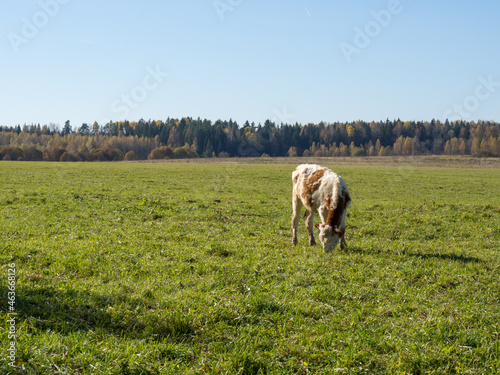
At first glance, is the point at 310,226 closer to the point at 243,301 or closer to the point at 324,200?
the point at 324,200

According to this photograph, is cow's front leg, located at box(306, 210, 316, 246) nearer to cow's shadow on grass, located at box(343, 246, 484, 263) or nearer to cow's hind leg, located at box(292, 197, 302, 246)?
cow's hind leg, located at box(292, 197, 302, 246)

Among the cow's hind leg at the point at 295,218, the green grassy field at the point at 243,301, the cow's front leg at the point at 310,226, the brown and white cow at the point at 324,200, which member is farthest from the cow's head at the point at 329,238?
the cow's hind leg at the point at 295,218

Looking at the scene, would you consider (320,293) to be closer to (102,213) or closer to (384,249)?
(384,249)

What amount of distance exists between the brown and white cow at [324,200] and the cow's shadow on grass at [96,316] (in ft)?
19.4

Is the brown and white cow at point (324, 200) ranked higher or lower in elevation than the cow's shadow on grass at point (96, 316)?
higher

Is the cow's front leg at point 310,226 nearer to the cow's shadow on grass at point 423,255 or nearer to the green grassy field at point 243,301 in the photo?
the green grassy field at point 243,301

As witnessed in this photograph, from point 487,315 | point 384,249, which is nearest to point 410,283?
point 487,315

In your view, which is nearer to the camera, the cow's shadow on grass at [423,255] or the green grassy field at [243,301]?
the green grassy field at [243,301]

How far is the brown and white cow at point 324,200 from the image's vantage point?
35.0 feet

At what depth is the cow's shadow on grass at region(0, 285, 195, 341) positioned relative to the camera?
534cm

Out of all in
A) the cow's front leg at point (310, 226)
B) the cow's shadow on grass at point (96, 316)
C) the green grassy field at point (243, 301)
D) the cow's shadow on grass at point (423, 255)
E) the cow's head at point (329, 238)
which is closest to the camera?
the green grassy field at point (243, 301)

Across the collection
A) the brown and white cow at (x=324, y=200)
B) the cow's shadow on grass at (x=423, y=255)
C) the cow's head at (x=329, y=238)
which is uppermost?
the brown and white cow at (x=324, y=200)

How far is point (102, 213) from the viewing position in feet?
53.4

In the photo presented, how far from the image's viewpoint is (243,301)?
6.66 meters
